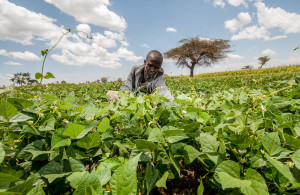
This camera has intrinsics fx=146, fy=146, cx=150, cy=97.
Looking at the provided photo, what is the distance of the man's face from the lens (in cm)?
348

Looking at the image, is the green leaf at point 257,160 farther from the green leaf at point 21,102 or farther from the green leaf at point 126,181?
Answer: the green leaf at point 21,102

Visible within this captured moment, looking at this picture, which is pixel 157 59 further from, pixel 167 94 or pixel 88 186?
pixel 88 186

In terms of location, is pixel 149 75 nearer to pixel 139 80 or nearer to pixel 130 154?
pixel 139 80

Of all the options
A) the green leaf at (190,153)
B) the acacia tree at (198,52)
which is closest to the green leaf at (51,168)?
the green leaf at (190,153)

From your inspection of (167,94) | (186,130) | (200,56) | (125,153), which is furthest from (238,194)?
(200,56)

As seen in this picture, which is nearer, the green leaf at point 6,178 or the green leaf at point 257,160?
the green leaf at point 6,178

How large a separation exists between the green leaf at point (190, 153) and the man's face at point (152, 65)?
2962mm

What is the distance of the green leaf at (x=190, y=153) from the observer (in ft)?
2.34

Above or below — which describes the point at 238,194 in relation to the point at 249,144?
below

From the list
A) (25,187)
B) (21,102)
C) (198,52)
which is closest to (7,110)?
(21,102)

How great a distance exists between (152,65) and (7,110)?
3145 millimetres

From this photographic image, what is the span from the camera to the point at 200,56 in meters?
45.1

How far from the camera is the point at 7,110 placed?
62 cm

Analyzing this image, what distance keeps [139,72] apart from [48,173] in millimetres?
3422
